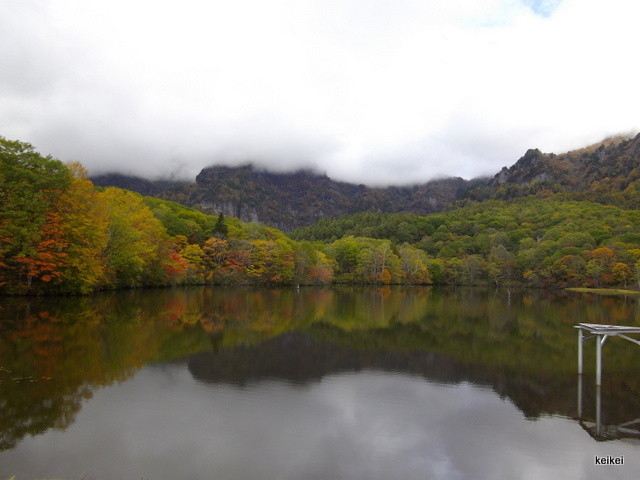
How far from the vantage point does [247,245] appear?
255 ft

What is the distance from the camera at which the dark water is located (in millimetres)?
8953

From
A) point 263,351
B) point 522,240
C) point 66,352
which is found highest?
point 522,240

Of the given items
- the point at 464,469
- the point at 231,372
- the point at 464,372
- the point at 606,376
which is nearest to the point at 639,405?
the point at 606,376

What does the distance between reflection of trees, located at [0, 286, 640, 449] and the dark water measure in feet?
0.33

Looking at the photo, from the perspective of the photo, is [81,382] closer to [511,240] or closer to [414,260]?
[414,260]

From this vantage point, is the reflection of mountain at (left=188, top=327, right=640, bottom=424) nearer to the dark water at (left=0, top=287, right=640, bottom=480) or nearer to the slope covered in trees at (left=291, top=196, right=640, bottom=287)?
the dark water at (left=0, top=287, right=640, bottom=480)

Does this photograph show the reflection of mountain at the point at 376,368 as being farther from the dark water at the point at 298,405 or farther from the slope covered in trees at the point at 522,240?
the slope covered in trees at the point at 522,240

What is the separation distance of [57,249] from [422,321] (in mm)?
A: 29787

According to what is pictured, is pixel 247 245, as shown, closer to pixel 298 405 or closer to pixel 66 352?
pixel 66 352

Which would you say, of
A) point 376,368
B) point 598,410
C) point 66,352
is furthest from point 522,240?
point 66,352

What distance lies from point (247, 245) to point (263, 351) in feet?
195

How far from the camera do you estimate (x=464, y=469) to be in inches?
358

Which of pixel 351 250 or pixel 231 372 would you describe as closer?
pixel 231 372

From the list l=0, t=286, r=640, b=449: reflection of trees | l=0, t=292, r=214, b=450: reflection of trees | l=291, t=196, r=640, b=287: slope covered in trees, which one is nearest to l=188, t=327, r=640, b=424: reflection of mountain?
l=0, t=286, r=640, b=449: reflection of trees
